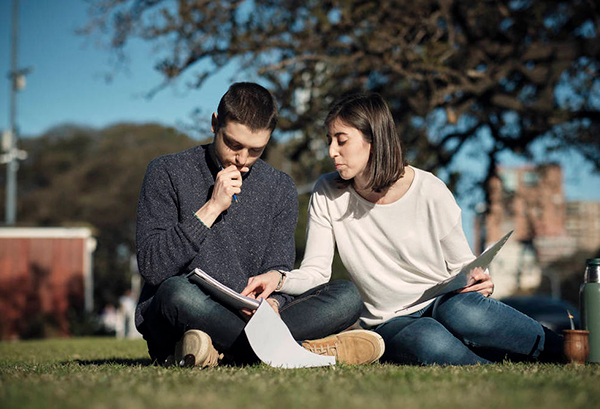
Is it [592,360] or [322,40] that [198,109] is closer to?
[322,40]

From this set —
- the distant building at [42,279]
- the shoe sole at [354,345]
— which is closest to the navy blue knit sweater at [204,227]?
the shoe sole at [354,345]

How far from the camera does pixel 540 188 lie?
13055 millimetres

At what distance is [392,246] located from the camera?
396 centimetres

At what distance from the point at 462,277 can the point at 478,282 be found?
10 centimetres

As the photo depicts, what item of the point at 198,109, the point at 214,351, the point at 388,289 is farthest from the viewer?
the point at 198,109

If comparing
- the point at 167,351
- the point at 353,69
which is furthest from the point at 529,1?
the point at 167,351

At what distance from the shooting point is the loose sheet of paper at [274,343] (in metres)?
3.18

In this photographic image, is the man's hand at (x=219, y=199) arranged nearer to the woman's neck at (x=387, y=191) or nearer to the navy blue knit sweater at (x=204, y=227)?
the navy blue knit sweater at (x=204, y=227)

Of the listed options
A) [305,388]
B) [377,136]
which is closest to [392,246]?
[377,136]

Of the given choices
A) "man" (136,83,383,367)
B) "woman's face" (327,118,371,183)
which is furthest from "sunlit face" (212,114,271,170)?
"woman's face" (327,118,371,183)

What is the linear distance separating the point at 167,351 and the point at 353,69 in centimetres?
611

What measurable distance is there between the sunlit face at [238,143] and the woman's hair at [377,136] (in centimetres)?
55

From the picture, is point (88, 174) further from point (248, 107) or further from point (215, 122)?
point (248, 107)

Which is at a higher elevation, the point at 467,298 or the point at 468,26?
the point at 468,26
